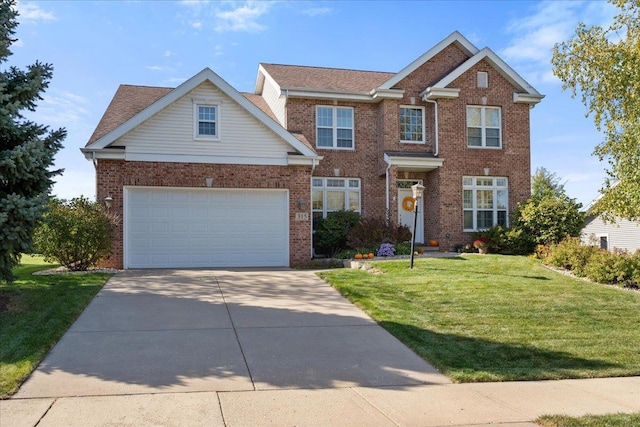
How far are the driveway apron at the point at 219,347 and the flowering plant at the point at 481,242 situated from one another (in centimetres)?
879

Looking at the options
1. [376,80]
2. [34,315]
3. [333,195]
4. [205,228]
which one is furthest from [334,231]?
[34,315]

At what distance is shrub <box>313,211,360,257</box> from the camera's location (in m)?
18.4

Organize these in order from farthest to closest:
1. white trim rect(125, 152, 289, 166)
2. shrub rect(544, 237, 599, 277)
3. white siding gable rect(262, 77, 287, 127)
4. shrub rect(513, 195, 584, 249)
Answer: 1. white siding gable rect(262, 77, 287, 127)
2. shrub rect(513, 195, 584, 249)
3. white trim rect(125, 152, 289, 166)
4. shrub rect(544, 237, 599, 277)

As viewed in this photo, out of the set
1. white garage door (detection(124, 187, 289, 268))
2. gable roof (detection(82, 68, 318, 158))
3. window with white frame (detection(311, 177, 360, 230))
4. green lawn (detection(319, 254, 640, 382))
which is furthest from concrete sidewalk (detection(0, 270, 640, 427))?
window with white frame (detection(311, 177, 360, 230))

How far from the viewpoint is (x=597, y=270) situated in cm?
1298

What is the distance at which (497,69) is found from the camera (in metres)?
20.4

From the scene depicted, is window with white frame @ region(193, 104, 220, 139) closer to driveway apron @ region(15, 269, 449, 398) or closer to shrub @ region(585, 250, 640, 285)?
driveway apron @ region(15, 269, 449, 398)

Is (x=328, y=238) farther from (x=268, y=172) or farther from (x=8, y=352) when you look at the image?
(x=8, y=352)

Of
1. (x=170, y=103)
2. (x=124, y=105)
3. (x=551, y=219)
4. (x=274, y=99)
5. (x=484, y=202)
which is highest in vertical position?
(x=274, y=99)

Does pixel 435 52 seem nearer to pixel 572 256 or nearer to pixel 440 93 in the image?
pixel 440 93

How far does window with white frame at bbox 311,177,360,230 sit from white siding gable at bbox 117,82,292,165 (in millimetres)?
3347

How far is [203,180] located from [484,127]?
433 inches

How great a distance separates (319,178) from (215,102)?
511 cm

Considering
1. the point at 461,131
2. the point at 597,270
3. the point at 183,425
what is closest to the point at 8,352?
the point at 183,425
